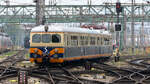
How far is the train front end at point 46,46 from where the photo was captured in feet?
58.6

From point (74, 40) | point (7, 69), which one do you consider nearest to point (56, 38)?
point (74, 40)

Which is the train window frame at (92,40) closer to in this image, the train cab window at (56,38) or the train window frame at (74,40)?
the train window frame at (74,40)

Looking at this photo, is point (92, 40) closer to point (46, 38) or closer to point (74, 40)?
point (74, 40)

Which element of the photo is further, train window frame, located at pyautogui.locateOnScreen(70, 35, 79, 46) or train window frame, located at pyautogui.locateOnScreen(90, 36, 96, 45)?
train window frame, located at pyautogui.locateOnScreen(90, 36, 96, 45)

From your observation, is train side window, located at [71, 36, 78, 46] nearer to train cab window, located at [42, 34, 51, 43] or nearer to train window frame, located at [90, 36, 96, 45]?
train cab window, located at [42, 34, 51, 43]

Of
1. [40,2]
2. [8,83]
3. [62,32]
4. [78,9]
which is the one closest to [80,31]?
[62,32]

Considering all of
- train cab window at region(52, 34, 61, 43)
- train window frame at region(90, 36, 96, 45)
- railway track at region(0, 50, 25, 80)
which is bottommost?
railway track at region(0, 50, 25, 80)

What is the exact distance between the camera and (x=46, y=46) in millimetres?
18125

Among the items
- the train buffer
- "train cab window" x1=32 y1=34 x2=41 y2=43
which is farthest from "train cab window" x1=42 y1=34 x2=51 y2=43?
the train buffer

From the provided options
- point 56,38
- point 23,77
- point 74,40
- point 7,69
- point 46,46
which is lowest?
point 7,69

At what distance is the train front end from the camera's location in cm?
1788

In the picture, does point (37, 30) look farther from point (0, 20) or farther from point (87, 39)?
point (0, 20)

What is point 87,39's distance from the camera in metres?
22.0

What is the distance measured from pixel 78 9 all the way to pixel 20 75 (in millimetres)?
43798
